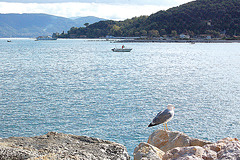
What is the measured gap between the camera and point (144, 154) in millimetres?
7125

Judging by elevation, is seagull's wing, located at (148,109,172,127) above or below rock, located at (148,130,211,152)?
above

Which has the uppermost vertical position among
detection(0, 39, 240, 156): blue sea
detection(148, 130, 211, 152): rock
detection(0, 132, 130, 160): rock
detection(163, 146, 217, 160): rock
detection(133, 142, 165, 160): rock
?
detection(0, 132, 130, 160): rock

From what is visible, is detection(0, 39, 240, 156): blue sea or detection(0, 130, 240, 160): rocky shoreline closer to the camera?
detection(0, 130, 240, 160): rocky shoreline

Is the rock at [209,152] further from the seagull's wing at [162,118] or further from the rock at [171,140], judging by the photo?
the seagull's wing at [162,118]

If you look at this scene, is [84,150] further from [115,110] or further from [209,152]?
[115,110]

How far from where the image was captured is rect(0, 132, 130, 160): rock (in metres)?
5.00

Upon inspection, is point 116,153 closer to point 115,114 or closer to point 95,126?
point 95,126

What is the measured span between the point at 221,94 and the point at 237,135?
10.9m

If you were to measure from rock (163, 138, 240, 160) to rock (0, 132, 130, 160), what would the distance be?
5.40ft

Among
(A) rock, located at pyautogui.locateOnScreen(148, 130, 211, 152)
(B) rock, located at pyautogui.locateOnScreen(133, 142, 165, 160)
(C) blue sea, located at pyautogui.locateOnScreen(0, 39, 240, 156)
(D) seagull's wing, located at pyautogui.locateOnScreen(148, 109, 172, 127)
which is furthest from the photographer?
(C) blue sea, located at pyautogui.locateOnScreen(0, 39, 240, 156)

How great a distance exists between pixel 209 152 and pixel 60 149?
367 cm

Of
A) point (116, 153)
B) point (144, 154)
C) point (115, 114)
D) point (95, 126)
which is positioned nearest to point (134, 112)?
point (115, 114)

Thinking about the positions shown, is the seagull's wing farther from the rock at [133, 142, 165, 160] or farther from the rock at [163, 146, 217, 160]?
the rock at [163, 146, 217, 160]

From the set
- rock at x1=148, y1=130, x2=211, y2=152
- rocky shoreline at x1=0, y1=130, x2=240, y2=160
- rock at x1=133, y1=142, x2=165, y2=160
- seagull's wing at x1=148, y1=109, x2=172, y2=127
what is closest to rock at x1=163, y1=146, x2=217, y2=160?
rocky shoreline at x1=0, y1=130, x2=240, y2=160
